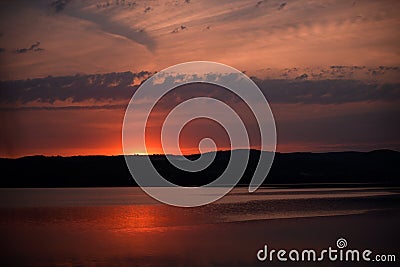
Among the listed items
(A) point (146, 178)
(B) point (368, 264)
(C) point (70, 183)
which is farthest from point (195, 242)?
(A) point (146, 178)

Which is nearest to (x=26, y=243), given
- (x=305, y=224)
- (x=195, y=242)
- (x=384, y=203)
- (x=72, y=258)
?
(x=72, y=258)

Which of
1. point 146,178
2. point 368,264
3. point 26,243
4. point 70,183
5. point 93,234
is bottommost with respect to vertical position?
point 368,264

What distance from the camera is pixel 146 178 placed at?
96.9 metres

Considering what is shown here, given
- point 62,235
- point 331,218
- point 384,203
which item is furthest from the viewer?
point 384,203

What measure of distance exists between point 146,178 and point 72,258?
80086 mm

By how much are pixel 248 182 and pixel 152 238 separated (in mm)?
60831

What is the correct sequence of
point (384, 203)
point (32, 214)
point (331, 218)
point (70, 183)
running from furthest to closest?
point (70, 183), point (384, 203), point (32, 214), point (331, 218)

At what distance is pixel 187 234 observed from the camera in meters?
22.0

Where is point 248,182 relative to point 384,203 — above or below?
above

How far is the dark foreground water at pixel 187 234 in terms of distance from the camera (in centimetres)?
1692

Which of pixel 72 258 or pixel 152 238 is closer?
pixel 72 258

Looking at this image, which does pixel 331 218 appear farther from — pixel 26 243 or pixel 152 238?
pixel 26 243

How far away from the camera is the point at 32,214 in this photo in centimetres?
3161

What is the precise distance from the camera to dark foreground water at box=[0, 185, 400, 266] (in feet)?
55.5
